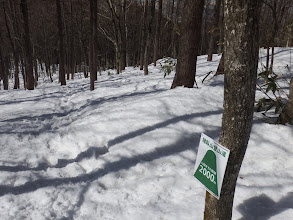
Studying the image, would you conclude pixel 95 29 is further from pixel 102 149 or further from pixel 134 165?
pixel 134 165

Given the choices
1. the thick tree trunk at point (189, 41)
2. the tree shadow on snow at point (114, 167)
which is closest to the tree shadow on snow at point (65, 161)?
the tree shadow on snow at point (114, 167)

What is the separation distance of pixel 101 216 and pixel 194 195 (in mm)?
1187

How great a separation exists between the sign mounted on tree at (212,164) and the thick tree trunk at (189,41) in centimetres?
408

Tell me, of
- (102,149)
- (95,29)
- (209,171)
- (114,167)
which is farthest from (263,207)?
(95,29)

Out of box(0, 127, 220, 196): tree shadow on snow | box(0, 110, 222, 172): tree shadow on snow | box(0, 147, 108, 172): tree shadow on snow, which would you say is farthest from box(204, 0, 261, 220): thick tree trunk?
box(0, 147, 108, 172): tree shadow on snow

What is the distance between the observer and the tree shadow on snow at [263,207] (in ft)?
7.65

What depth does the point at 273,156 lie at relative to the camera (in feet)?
10.6

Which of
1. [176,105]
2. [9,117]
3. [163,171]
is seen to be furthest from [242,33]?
[9,117]

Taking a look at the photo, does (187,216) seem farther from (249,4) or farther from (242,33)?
(249,4)

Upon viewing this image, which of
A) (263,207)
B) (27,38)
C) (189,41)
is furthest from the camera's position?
(27,38)

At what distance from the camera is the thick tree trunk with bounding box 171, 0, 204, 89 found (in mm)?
5275

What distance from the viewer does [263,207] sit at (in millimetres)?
2438

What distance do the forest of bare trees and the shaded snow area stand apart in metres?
2.18

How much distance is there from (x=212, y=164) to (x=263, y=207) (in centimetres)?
118
